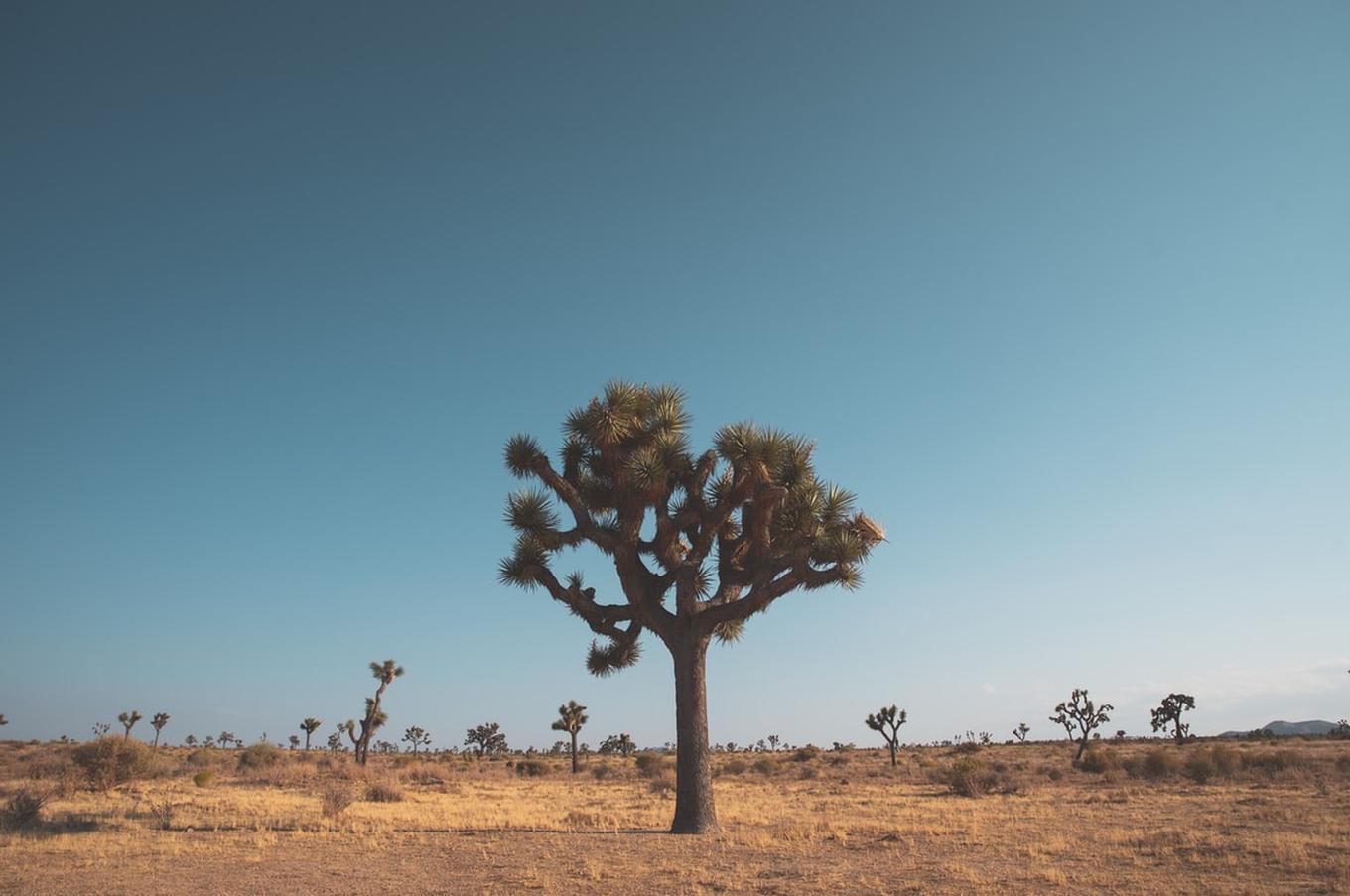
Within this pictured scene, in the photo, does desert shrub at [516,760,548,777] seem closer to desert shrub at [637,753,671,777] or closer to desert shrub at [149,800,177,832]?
desert shrub at [637,753,671,777]

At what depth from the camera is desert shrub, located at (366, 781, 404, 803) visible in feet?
81.3

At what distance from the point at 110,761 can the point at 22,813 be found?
19.5 feet

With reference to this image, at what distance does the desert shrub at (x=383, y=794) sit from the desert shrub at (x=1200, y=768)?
26768mm

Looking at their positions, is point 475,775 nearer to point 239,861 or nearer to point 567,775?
point 567,775

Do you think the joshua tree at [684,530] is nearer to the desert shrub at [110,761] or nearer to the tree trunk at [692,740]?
the tree trunk at [692,740]

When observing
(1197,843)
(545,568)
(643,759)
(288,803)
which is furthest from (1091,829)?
(643,759)

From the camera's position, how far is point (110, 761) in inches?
868

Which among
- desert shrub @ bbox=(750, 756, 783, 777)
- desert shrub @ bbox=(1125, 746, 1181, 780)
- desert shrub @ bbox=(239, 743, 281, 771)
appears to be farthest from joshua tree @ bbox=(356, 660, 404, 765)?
desert shrub @ bbox=(1125, 746, 1181, 780)

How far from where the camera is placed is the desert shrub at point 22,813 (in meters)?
16.3

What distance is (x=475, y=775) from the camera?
132 feet

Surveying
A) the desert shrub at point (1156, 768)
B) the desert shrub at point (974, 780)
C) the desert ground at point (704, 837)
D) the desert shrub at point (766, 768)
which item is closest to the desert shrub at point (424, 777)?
the desert ground at point (704, 837)

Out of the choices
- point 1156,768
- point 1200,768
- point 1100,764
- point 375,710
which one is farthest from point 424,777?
Result: point 1200,768

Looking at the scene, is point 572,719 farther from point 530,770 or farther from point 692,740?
point 692,740

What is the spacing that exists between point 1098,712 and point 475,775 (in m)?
35.4
